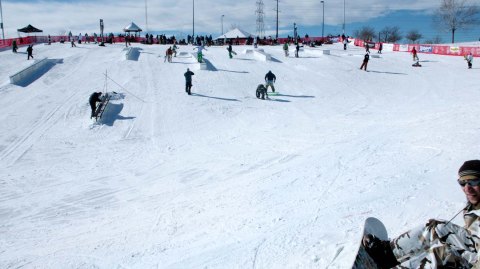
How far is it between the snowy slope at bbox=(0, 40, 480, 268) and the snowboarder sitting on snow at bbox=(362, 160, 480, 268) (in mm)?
1178

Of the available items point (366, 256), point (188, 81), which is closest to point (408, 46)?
point (188, 81)

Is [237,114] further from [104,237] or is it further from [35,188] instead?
[104,237]

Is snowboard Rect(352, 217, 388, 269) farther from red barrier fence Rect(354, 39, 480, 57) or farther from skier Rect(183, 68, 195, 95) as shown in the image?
red barrier fence Rect(354, 39, 480, 57)

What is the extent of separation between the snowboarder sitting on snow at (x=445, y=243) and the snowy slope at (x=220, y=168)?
118 cm

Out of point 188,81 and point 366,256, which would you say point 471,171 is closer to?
point 366,256

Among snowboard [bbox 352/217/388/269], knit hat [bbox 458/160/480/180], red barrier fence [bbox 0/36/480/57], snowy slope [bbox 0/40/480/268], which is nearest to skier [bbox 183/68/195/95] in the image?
snowy slope [bbox 0/40/480/268]

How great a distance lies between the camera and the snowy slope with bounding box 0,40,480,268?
5.62 metres

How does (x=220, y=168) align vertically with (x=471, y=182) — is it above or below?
below

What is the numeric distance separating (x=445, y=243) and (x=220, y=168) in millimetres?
7111

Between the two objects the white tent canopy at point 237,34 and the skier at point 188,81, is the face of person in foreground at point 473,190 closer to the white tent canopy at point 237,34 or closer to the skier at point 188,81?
the skier at point 188,81

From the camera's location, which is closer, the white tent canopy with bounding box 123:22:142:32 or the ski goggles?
the ski goggles

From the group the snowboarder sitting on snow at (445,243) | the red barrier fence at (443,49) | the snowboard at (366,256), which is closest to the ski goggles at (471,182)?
the snowboarder sitting on snow at (445,243)

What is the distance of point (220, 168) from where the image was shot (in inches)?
386

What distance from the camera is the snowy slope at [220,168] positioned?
562 cm
